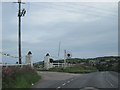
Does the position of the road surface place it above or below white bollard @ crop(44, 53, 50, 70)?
below

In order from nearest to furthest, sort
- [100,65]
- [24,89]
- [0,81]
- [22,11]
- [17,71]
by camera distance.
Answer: [0,81] < [24,89] < [17,71] < [22,11] < [100,65]

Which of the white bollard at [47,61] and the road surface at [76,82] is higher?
the white bollard at [47,61]

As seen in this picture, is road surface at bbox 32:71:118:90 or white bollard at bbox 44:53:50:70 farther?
white bollard at bbox 44:53:50:70

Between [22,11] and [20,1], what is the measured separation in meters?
1.36

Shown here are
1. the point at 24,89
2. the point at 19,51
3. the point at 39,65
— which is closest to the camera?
the point at 24,89

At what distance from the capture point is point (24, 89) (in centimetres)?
1975

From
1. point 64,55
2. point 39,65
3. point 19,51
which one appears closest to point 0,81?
point 19,51

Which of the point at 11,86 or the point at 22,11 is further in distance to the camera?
the point at 22,11

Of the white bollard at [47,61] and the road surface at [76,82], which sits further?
the white bollard at [47,61]

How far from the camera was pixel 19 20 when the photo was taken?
133 ft

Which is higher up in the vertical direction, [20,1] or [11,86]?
[20,1]

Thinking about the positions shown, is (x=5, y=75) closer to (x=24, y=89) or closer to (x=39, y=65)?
(x=24, y=89)

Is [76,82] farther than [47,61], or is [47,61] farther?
[47,61]

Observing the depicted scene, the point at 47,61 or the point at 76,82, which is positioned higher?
the point at 47,61
